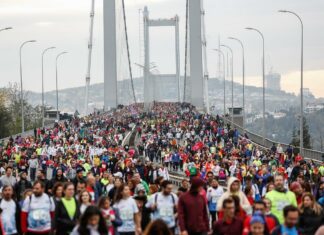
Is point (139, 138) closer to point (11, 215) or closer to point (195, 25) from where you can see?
point (195, 25)

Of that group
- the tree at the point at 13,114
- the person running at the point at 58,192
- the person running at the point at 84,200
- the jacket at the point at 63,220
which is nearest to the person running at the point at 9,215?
the person running at the point at 58,192

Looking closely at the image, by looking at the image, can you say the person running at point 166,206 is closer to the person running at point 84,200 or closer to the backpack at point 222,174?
the person running at point 84,200

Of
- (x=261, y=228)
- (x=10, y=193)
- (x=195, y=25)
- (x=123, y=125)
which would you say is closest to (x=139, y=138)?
(x=123, y=125)

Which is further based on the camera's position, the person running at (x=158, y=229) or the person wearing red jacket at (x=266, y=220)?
the person wearing red jacket at (x=266, y=220)

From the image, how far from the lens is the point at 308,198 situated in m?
13.2

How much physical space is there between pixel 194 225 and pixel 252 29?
47.2 meters

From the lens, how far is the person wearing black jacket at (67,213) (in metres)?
A: 13.0

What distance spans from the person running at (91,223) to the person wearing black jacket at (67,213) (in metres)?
2.70

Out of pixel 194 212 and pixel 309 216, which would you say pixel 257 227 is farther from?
pixel 309 216

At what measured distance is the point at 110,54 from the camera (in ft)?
292

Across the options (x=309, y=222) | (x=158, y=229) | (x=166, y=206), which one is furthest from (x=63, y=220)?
(x=158, y=229)

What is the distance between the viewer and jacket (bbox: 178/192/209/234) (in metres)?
12.9

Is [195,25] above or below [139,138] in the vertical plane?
above

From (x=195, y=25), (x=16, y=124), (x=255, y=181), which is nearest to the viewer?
(x=255, y=181)
